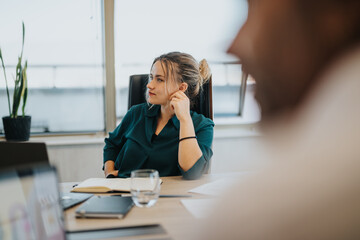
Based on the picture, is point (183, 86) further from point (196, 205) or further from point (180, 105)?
point (196, 205)

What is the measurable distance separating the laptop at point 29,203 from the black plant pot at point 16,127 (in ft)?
6.92

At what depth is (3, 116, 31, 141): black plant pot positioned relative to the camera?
8.54 feet

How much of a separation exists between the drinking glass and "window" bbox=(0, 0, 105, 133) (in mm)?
2164

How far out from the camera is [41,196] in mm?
688

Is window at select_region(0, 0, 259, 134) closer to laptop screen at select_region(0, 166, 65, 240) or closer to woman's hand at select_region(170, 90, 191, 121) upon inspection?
woman's hand at select_region(170, 90, 191, 121)

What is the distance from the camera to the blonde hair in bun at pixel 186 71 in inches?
76.9

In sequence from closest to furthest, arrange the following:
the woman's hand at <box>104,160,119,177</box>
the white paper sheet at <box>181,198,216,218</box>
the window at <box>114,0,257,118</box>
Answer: the white paper sheet at <box>181,198,216,218</box> < the woman's hand at <box>104,160,119,177</box> < the window at <box>114,0,257,118</box>

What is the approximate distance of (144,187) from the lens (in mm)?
1066

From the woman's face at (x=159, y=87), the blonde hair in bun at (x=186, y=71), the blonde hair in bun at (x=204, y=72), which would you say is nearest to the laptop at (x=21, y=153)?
the woman's face at (x=159, y=87)

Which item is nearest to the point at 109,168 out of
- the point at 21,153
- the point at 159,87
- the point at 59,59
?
the point at 159,87

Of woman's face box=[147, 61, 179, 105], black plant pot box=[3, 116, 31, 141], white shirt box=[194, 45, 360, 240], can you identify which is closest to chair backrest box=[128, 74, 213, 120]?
woman's face box=[147, 61, 179, 105]

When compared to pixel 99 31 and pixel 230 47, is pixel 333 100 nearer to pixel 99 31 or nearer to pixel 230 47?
pixel 230 47

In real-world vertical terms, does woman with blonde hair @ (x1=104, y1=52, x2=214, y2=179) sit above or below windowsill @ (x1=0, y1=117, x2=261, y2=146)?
above

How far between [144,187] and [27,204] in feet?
1.40
